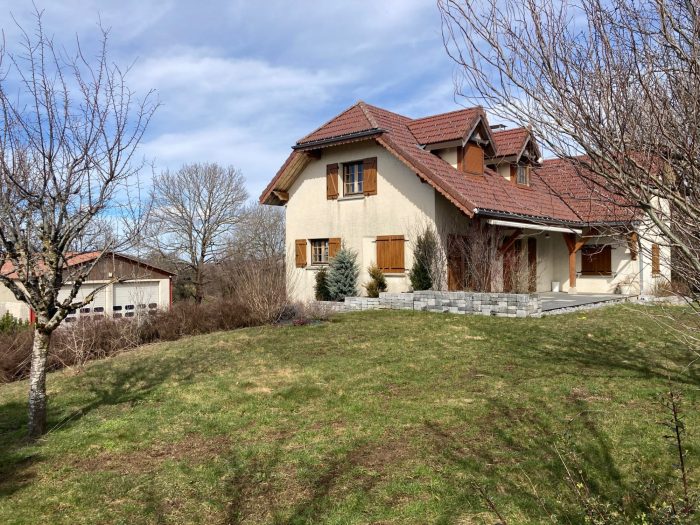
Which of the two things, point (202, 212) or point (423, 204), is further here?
point (202, 212)

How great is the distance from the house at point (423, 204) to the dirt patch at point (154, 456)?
8.89m

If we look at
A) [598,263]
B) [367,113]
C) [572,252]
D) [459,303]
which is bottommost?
[459,303]

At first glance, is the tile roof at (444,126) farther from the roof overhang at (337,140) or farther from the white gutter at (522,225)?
the white gutter at (522,225)

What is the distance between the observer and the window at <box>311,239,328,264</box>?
777 inches

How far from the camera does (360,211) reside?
60.6ft

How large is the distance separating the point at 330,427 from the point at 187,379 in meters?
3.43

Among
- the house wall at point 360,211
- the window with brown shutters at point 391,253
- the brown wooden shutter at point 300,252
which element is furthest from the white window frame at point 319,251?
the window with brown shutters at point 391,253

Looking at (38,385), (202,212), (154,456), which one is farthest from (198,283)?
(154,456)

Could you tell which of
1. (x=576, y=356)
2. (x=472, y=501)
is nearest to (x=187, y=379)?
(x=472, y=501)

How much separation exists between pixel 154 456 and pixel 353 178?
47.0 ft

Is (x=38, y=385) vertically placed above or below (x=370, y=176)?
below

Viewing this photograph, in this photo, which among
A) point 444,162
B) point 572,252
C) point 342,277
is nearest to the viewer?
point 342,277

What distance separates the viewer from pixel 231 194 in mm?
42500

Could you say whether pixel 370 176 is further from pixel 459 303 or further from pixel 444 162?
pixel 459 303
